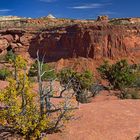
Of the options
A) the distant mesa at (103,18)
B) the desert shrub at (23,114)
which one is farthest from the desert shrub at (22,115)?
the distant mesa at (103,18)

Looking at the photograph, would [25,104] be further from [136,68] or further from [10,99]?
[136,68]

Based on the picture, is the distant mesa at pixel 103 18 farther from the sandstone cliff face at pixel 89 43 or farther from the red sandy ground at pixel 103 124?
the red sandy ground at pixel 103 124

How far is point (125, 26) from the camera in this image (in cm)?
5244

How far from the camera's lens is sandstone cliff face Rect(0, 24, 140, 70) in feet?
167

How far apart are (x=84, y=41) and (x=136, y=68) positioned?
924 cm

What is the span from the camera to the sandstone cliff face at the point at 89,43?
50844 mm

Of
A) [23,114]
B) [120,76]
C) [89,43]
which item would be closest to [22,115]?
[23,114]

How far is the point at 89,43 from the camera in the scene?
51.7m

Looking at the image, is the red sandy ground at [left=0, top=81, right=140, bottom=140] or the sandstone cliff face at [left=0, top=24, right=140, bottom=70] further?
the sandstone cliff face at [left=0, top=24, right=140, bottom=70]

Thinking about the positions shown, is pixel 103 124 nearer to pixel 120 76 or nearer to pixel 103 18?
pixel 120 76

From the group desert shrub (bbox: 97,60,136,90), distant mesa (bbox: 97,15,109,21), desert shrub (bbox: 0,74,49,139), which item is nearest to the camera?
desert shrub (bbox: 0,74,49,139)

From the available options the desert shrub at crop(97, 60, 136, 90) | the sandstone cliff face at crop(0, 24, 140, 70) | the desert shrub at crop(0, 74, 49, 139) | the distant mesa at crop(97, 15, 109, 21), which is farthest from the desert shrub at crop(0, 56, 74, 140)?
the distant mesa at crop(97, 15, 109, 21)

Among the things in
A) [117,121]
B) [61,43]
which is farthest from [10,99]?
[61,43]

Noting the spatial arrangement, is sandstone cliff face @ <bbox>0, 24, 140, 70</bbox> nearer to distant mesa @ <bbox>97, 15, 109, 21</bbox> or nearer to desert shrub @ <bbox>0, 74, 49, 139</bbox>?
distant mesa @ <bbox>97, 15, 109, 21</bbox>
